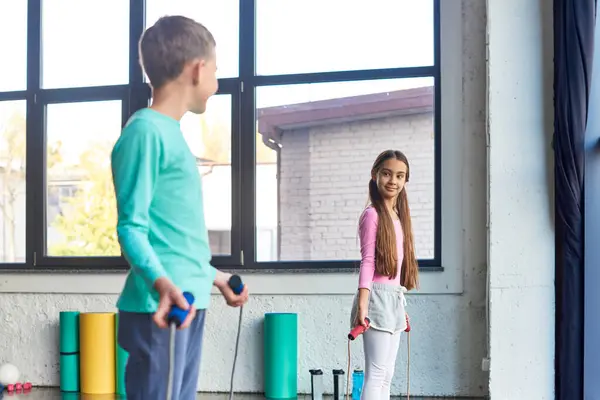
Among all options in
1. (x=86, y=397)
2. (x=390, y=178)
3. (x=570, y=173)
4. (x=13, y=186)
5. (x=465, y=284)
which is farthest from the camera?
(x=13, y=186)

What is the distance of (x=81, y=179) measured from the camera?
511 cm

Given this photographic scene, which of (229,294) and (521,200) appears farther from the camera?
(521,200)

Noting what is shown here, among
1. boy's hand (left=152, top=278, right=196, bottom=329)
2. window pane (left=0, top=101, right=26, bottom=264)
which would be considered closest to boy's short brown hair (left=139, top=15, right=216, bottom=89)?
boy's hand (left=152, top=278, right=196, bottom=329)

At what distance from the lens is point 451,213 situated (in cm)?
450

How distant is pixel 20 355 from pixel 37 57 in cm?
185

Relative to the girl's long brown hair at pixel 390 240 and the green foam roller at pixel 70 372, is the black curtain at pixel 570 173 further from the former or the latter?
the green foam roller at pixel 70 372

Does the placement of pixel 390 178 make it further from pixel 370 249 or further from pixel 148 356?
pixel 148 356

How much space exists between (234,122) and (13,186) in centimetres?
155

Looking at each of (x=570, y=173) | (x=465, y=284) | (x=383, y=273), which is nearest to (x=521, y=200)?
(x=570, y=173)

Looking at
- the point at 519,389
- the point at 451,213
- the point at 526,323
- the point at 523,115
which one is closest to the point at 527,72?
the point at 523,115

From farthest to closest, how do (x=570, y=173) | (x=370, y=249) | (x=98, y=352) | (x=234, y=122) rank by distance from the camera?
(x=234, y=122)
(x=98, y=352)
(x=570, y=173)
(x=370, y=249)

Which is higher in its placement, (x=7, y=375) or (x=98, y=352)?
(x=98, y=352)

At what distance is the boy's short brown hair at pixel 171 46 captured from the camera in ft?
5.12

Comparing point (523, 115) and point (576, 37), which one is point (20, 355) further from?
point (576, 37)
